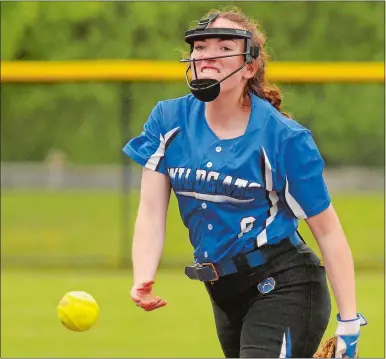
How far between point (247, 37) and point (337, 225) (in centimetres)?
80

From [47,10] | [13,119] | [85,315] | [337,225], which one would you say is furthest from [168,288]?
[47,10]

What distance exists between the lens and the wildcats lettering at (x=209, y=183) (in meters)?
3.90

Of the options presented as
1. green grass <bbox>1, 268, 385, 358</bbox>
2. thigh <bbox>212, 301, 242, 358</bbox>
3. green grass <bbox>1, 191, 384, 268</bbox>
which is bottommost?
green grass <bbox>1, 191, 384, 268</bbox>

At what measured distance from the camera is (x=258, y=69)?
4117 millimetres

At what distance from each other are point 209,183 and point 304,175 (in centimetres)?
39

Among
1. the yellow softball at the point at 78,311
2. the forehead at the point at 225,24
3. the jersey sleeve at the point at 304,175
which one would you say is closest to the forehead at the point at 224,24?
the forehead at the point at 225,24

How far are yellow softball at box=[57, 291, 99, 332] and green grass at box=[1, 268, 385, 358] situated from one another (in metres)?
2.73

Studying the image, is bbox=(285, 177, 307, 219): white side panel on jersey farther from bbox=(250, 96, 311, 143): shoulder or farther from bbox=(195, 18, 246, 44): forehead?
bbox=(195, 18, 246, 44): forehead

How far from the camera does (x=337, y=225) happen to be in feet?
12.7

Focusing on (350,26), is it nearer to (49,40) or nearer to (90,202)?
(49,40)

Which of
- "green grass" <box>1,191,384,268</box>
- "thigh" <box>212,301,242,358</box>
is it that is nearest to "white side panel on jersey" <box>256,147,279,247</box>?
"thigh" <box>212,301,242,358</box>

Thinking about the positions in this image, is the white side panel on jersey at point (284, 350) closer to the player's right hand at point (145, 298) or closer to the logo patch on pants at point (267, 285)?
the logo patch on pants at point (267, 285)

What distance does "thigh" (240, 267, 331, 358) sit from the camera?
Answer: 3896mm

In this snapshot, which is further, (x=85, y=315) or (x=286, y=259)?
(x=85, y=315)
